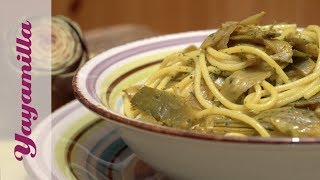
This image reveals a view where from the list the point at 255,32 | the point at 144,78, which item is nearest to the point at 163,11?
the point at 144,78

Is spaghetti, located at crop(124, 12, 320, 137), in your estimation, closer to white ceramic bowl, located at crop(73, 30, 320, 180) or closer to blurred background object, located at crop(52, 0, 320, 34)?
white ceramic bowl, located at crop(73, 30, 320, 180)

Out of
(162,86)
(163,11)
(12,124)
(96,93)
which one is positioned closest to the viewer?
(96,93)

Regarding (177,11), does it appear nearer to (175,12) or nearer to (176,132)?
(175,12)

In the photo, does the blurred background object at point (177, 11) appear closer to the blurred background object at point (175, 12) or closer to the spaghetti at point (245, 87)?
the blurred background object at point (175, 12)

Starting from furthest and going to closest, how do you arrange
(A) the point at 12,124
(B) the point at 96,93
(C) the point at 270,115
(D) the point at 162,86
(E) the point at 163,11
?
(E) the point at 163,11
(A) the point at 12,124
(D) the point at 162,86
(B) the point at 96,93
(C) the point at 270,115

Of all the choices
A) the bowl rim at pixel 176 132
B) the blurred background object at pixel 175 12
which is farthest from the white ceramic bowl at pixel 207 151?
the blurred background object at pixel 175 12

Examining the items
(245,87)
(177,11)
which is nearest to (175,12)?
(177,11)

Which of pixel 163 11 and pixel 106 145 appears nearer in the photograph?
pixel 106 145

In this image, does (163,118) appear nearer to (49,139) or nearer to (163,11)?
(49,139)

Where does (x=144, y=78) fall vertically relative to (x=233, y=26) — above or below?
below

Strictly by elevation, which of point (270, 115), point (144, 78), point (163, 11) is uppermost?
point (270, 115)
